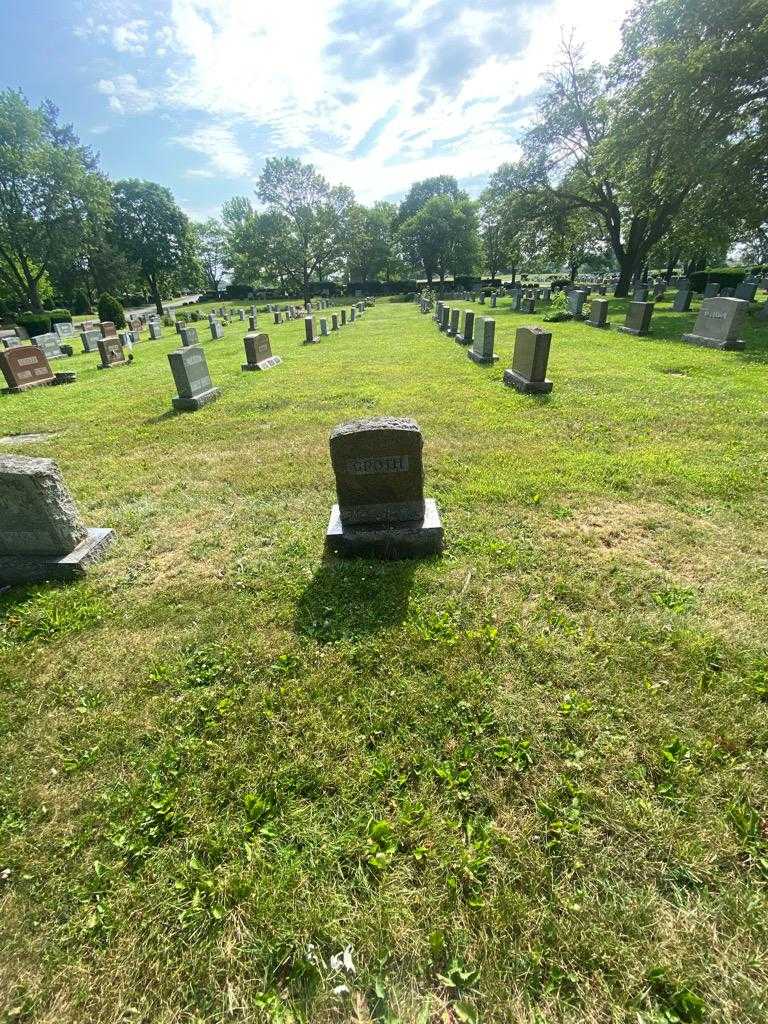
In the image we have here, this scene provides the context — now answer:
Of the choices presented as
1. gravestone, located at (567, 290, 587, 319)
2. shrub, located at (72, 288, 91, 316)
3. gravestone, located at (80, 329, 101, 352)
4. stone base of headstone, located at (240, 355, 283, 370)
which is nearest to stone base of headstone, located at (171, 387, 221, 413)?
stone base of headstone, located at (240, 355, 283, 370)

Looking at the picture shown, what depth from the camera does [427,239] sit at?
56938mm

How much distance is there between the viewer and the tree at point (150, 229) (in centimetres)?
4375

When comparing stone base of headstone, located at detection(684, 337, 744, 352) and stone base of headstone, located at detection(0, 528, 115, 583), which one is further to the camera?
stone base of headstone, located at detection(684, 337, 744, 352)

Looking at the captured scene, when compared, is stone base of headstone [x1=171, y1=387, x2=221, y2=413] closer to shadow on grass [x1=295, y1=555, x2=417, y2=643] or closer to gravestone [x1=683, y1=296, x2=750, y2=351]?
shadow on grass [x1=295, y1=555, x2=417, y2=643]

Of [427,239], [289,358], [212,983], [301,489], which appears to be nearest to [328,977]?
[212,983]

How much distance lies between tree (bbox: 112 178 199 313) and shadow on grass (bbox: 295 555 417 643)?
50.8 metres

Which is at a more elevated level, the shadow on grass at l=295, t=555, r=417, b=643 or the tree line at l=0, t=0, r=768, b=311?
the tree line at l=0, t=0, r=768, b=311

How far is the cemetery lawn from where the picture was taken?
62.4 inches

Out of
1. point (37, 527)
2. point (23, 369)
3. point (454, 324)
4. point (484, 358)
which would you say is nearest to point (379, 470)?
point (37, 527)

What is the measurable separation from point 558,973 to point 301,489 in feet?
15.0

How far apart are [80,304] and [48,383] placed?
4905 cm

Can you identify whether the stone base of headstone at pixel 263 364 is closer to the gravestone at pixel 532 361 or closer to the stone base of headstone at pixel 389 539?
the gravestone at pixel 532 361

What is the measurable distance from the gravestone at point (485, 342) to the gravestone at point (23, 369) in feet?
42.0

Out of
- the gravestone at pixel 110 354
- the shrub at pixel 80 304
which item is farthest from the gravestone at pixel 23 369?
the shrub at pixel 80 304
